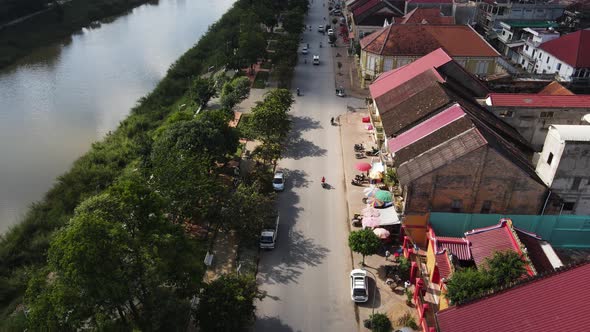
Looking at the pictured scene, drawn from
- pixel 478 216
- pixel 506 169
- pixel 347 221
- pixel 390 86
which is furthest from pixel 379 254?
pixel 390 86

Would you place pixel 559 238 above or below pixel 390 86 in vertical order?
below

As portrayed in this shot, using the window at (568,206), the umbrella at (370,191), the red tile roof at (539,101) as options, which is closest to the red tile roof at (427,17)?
the red tile roof at (539,101)

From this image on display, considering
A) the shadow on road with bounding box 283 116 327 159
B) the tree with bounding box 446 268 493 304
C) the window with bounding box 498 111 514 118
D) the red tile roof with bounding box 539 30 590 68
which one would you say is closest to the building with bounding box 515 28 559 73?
the red tile roof with bounding box 539 30 590 68

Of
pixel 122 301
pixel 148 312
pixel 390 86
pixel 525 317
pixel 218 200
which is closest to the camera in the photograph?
pixel 525 317

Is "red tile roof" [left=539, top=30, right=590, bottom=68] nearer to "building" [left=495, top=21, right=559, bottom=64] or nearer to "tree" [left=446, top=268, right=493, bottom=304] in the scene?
"building" [left=495, top=21, right=559, bottom=64]

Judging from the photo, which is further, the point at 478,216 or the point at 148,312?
the point at 478,216

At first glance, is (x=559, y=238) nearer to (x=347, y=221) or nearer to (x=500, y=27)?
(x=347, y=221)

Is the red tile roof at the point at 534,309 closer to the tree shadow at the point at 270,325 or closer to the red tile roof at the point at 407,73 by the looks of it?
the tree shadow at the point at 270,325
